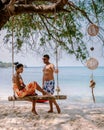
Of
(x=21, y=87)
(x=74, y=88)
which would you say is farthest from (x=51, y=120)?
(x=74, y=88)

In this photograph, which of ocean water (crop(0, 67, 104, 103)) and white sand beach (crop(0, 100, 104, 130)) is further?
ocean water (crop(0, 67, 104, 103))

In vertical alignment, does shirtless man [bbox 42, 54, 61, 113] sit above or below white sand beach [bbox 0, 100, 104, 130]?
above

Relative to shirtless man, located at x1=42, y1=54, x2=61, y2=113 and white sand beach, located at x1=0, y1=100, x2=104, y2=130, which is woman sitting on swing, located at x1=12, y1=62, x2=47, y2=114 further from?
white sand beach, located at x1=0, y1=100, x2=104, y2=130

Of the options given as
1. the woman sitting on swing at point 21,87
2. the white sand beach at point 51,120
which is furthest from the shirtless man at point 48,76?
the white sand beach at point 51,120

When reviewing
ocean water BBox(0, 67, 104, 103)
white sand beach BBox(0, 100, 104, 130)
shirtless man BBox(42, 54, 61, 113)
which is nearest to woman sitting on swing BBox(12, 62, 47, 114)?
shirtless man BBox(42, 54, 61, 113)

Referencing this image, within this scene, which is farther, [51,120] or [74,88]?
[74,88]

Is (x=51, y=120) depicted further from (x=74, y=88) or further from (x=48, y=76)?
(x=74, y=88)

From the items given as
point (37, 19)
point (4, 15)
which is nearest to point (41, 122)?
point (4, 15)

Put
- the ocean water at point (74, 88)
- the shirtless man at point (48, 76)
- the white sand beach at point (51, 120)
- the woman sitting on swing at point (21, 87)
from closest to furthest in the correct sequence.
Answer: the white sand beach at point (51, 120), the woman sitting on swing at point (21, 87), the shirtless man at point (48, 76), the ocean water at point (74, 88)

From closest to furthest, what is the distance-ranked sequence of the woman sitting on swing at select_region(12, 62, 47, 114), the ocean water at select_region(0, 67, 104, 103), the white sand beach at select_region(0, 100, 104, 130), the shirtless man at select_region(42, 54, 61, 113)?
the white sand beach at select_region(0, 100, 104, 130)
the woman sitting on swing at select_region(12, 62, 47, 114)
the shirtless man at select_region(42, 54, 61, 113)
the ocean water at select_region(0, 67, 104, 103)

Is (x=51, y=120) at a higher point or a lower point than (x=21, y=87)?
lower

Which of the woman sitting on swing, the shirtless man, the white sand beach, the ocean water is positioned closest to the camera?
the white sand beach

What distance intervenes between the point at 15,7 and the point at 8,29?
10.7ft

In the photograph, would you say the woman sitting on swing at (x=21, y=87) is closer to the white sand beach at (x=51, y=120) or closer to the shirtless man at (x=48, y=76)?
the shirtless man at (x=48, y=76)
